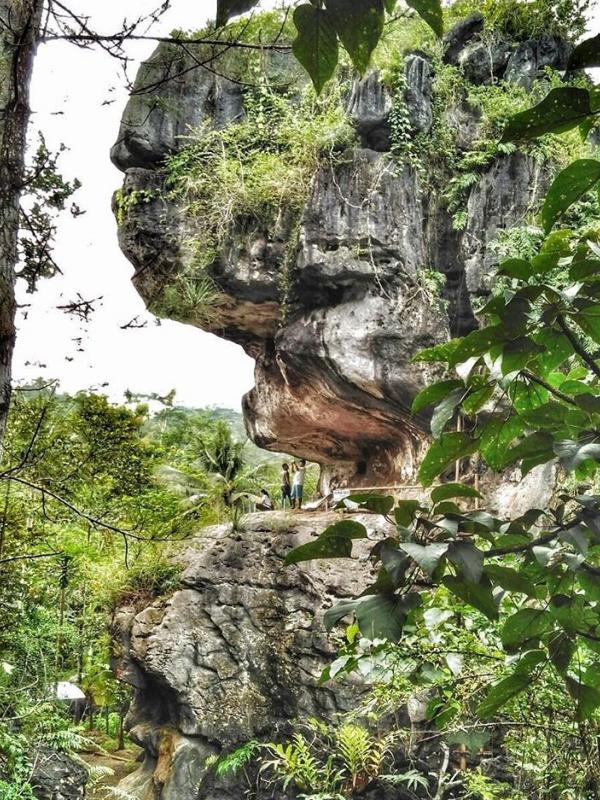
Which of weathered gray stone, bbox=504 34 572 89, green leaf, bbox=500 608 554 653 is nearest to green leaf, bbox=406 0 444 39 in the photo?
green leaf, bbox=500 608 554 653

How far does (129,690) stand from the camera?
11406 millimetres

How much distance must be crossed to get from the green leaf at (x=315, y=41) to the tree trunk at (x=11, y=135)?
1075 millimetres

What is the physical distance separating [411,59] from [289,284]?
11.9ft

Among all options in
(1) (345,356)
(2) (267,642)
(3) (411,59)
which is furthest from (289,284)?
(2) (267,642)

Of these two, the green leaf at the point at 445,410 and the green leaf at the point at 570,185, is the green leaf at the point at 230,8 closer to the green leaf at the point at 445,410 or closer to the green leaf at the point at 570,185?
the green leaf at the point at 570,185

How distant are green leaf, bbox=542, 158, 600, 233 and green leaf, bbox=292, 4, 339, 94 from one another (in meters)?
0.25

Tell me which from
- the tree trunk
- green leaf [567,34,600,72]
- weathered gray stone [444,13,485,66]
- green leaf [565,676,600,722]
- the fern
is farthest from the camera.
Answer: weathered gray stone [444,13,485,66]

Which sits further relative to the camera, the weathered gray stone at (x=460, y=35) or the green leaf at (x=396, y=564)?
the weathered gray stone at (x=460, y=35)

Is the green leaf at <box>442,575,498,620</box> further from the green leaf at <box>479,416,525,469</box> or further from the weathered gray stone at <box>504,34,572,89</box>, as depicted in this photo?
the weathered gray stone at <box>504,34,572,89</box>

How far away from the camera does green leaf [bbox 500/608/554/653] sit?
90 cm

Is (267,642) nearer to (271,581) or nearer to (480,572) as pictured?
(271,581)

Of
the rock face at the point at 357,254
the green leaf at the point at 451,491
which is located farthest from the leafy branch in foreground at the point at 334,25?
the rock face at the point at 357,254

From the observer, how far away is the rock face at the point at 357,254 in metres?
8.84

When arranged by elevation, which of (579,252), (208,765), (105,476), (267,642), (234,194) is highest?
(234,194)
